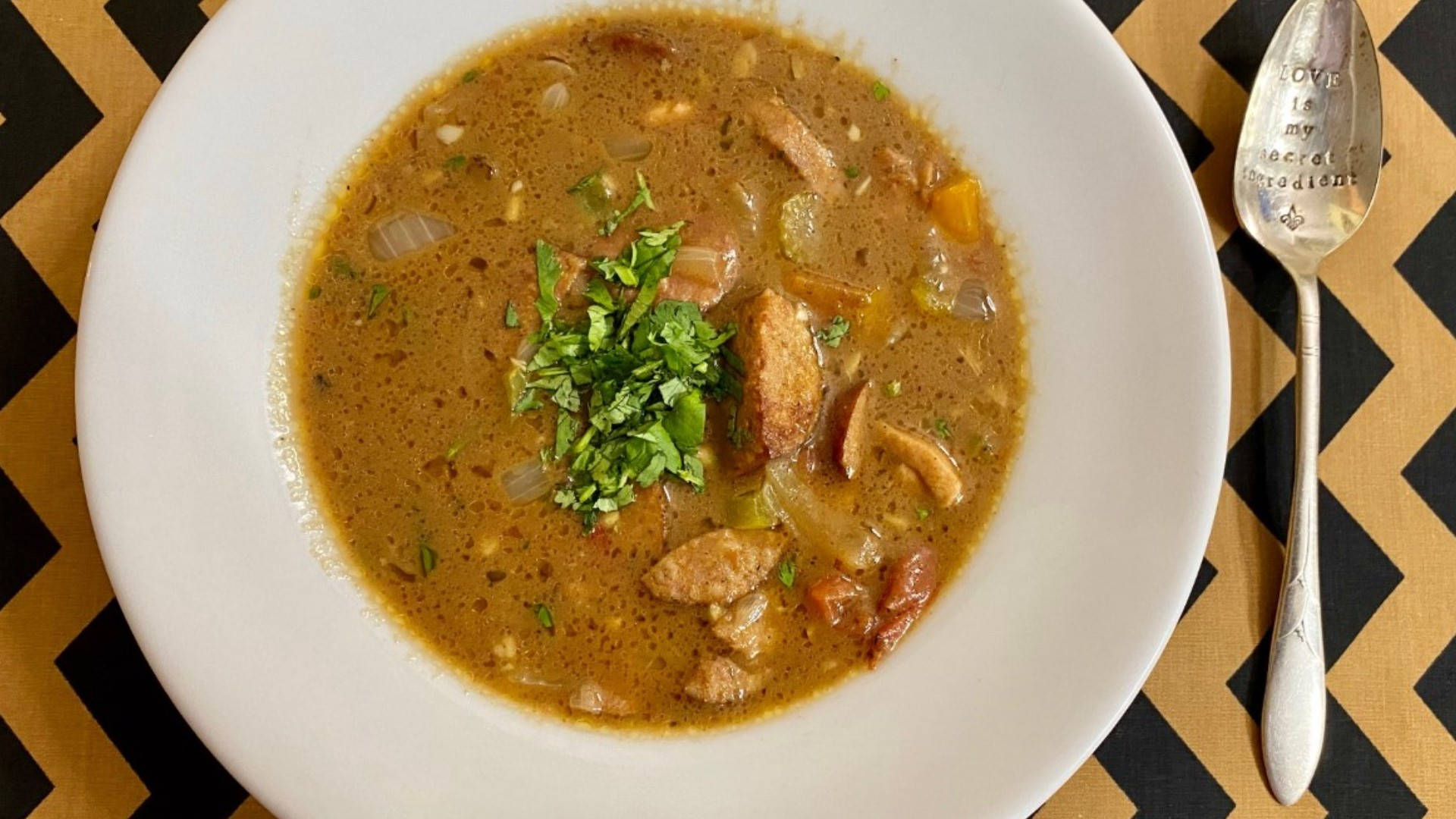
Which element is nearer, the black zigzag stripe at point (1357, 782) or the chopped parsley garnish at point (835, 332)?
the chopped parsley garnish at point (835, 332)

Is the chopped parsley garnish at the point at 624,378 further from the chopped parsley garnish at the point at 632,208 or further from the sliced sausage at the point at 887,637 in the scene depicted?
the sliced sausage at the point at 887,637

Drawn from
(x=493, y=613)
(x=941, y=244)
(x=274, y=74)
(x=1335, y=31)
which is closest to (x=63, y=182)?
(x=274, y=74)

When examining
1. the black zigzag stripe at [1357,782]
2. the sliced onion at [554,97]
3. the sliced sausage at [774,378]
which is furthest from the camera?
the black zigzag stripe at [1357,782]

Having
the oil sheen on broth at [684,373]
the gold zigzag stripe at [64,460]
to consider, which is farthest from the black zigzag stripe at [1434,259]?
the gold zigzag stripe at [64,460]

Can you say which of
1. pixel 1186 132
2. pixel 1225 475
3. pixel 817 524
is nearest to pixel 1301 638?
pixel 1225 475

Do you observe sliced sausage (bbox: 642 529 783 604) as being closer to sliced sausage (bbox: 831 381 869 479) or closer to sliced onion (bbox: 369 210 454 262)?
sliced sausage (bbox: 831 381 869 479)

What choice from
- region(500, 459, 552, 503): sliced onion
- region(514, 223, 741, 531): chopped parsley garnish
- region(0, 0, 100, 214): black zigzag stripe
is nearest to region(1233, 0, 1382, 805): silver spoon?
region(514, 223, 741, 531): chopped parsley garnish

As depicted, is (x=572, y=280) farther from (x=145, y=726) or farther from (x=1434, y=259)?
(x=1434, y=259)
